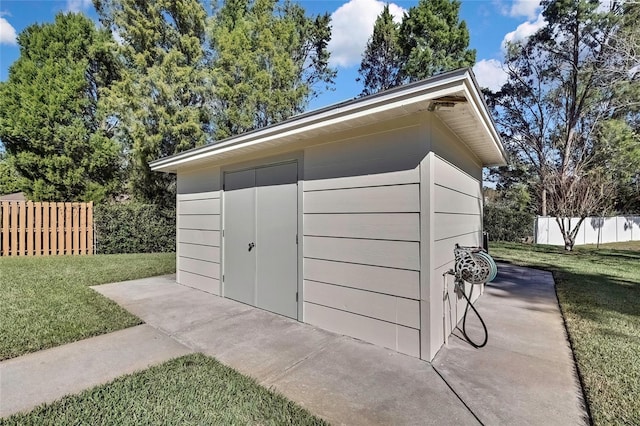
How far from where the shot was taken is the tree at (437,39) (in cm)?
1325

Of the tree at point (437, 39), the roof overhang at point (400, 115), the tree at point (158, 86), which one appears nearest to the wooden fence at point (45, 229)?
the tree at point (158, 86)

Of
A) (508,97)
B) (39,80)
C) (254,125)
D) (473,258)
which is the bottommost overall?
(473,258)

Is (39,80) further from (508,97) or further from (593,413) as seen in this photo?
(508,97)

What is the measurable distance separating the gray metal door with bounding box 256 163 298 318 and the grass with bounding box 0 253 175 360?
1.55 m

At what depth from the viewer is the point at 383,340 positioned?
9.71 ft

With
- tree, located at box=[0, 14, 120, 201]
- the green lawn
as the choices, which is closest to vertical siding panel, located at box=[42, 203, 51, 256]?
tree, located at box=[0, 14, 120, 201]

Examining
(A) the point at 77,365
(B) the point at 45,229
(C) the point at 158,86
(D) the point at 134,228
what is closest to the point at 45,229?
(B) the point at 45,229

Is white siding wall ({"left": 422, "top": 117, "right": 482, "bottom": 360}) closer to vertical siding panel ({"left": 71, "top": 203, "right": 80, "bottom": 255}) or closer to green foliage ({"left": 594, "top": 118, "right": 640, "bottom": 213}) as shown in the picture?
vertical siding panel ({"left": 71, "top": 203, "right": 80, "bottom": 255})

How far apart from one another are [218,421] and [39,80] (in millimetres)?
13157

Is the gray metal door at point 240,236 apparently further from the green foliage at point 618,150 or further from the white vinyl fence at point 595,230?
the white vinyl fence at point 595,230

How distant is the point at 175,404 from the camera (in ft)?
6.70

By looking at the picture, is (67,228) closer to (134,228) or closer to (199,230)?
(134,228)

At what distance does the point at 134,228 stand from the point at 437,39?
45.4ft

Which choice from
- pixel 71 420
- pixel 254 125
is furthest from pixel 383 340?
pixel 254 125
